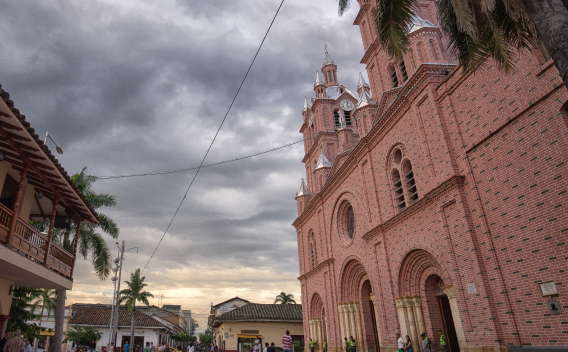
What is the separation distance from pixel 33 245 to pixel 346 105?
82.3 feet

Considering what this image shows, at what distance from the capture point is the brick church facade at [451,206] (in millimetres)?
9172

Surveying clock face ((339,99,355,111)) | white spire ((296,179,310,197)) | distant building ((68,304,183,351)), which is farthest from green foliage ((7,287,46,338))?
distant building ((68,304,183,351))

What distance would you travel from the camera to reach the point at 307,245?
95.1 ft

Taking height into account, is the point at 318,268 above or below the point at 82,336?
above

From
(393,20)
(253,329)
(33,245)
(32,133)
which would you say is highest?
(393,20)

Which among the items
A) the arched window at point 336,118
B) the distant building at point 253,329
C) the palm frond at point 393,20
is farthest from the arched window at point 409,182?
the distant building at point 253,329

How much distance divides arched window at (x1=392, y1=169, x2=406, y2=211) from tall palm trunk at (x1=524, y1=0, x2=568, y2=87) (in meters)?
10.0

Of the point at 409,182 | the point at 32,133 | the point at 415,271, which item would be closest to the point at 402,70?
the point at 409,182

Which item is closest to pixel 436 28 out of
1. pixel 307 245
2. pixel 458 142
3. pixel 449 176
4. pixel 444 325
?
pixel 458 142

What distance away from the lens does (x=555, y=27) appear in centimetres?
598

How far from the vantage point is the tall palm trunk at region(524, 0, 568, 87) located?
5.84m

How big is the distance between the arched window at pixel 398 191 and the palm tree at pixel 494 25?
26.0ft

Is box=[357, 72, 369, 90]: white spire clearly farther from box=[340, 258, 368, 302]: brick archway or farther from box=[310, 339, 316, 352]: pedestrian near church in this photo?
box=[310, 339, 316, 352]: pedestrian near church

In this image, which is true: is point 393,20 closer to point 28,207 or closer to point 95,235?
point 28,207
